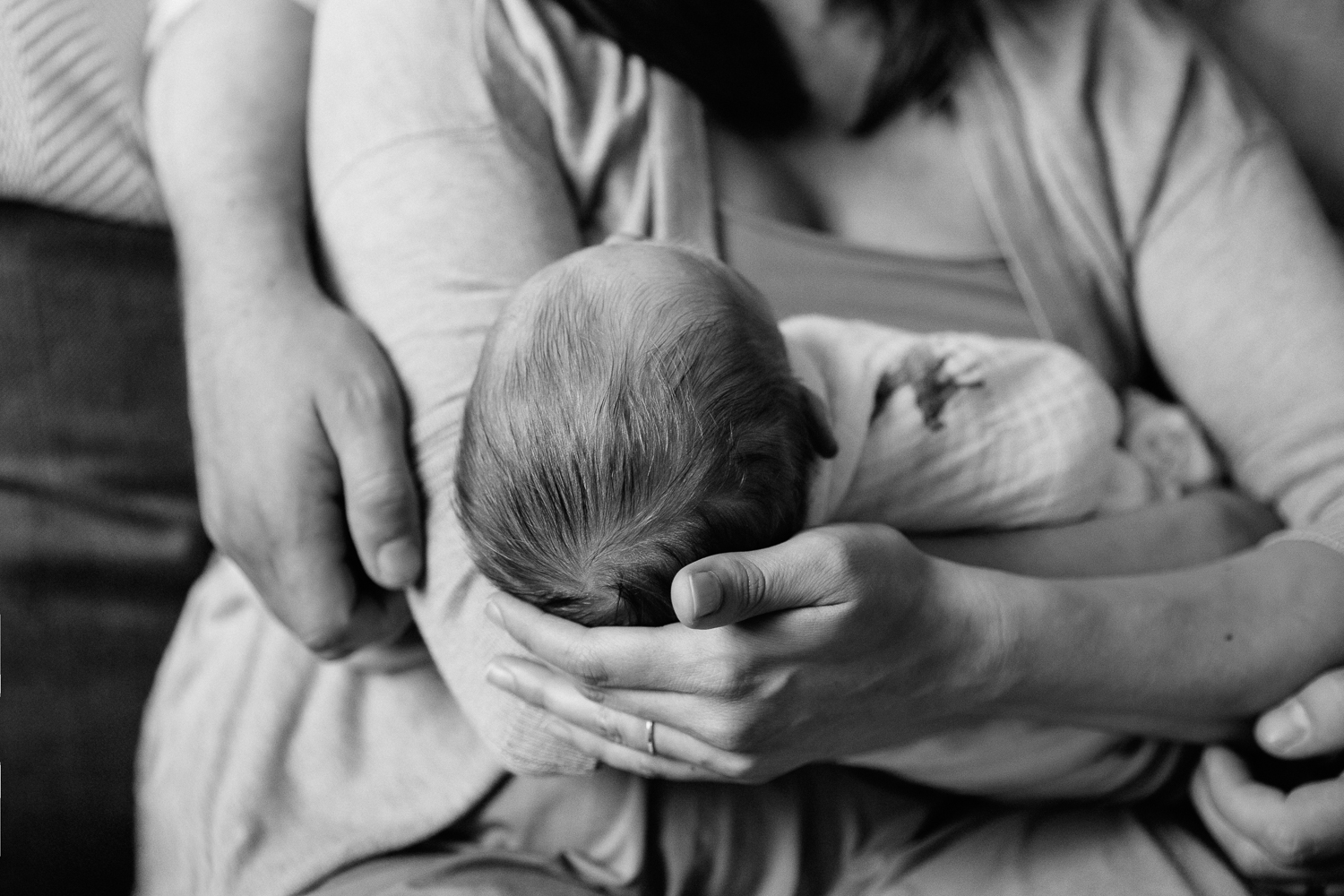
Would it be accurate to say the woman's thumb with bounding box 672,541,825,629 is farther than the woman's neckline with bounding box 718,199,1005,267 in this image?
No

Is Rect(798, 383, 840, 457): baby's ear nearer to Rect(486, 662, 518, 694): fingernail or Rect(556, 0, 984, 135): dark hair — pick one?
Rect(486, 662, 518, 694): fingernail

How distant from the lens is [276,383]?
2.91 feet

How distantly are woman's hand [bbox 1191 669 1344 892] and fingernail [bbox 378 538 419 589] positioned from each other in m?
0.75

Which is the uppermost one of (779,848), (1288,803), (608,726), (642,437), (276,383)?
(642,437)

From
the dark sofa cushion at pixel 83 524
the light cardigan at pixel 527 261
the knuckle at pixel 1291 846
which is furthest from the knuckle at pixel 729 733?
the dark sofa cushion at pixel 83 524

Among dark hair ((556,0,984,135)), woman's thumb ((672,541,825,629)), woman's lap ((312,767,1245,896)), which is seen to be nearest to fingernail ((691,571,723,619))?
woman's thumb ((672,541,825,629))

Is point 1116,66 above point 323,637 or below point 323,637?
above

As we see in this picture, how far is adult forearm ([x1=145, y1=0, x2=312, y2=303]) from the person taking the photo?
3.17 feet

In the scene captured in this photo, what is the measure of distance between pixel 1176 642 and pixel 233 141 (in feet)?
3.20

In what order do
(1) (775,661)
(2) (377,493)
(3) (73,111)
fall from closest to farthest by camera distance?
(1) (775,661) → (2) (377,493) → (3) (73,111)

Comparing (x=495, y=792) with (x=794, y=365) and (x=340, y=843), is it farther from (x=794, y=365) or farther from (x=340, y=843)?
(x=794, y=365)

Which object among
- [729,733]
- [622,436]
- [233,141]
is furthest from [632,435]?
[233,141]

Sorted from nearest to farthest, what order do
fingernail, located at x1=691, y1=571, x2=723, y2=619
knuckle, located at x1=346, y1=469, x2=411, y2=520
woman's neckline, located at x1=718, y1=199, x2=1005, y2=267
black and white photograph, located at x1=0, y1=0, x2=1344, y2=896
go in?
fingernail, located at x1=691, y1=571, x2=723, y2=619 → black and white photograph, located at x1=0, y1=0, x2=1344, y2=896 → knuckle, located at x1=346, y1=469, x2=411, y2=520 → woman's neckline, located at x1=718, y1=199, x2=1005, y2=267

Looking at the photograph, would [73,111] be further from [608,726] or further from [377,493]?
[608,726]
